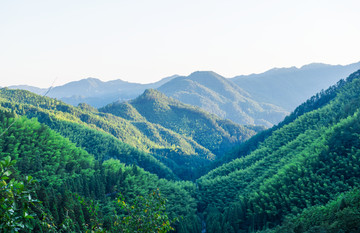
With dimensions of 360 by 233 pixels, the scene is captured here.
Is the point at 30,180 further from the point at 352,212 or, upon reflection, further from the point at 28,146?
the point at 28,146

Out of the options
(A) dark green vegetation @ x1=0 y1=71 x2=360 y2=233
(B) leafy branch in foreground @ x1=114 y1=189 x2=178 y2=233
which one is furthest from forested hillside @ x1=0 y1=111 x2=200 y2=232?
(B) leafy branch in foreground @ x1=114 y1=189 x2=178 y2=233

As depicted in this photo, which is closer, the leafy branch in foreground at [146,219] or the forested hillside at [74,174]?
the leafy branch in foreground at [146,219]

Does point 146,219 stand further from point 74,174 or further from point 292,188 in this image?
point 74,174

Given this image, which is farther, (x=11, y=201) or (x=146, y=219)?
(x=146, y=219)

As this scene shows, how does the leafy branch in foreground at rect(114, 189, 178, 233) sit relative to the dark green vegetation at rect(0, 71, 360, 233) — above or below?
above

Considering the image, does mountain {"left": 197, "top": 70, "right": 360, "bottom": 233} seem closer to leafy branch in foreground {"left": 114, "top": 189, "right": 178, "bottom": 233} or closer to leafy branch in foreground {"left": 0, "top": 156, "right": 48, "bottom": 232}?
leafy branch in foreground {"left": 114, "top": 189, "right": 178, "bottom": 233}

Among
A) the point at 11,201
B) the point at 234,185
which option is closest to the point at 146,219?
the point at 11,201

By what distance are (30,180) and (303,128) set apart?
115320mm

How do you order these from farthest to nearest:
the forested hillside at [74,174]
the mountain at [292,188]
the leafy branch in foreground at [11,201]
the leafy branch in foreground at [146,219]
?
1. the forested hillside at [74,174]
2. the mountain at [292,188]
3. the leafy branch in foreground at [146,219]
4. the leafy branch in foreground at [11,201]

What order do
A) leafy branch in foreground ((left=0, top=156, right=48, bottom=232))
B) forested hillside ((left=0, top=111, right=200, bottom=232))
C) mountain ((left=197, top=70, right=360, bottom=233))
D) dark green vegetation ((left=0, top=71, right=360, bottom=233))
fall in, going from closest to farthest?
1. leafy branch in foreground ((left=0, top=156, right=48, bottom=232))
2. dark green vegetation ((left=0, top=71, right=360, bottom=233))
3. mountain ((left=197, top=70, right=360, bottom=233))
4. forested hillside ((left=0, top=111, right=200, bottom=232))

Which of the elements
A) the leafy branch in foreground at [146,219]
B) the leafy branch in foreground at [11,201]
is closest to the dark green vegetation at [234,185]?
the leafy branch in foreground at [146,219]

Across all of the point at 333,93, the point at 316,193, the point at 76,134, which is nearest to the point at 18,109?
the point at 76,134

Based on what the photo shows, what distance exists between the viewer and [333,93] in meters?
144

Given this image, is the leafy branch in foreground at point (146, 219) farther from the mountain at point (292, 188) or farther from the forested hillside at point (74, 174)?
the forested hillside at point (74, 174)
